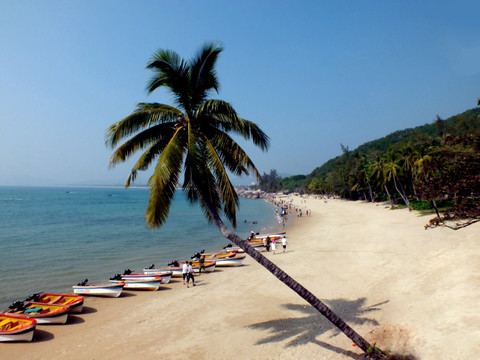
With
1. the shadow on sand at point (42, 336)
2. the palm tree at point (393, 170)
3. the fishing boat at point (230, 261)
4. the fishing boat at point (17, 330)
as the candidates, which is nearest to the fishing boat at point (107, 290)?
the shadow on sand at point (42, 336)

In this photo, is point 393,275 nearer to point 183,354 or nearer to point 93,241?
point 183,354

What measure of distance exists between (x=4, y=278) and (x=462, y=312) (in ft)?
89.3

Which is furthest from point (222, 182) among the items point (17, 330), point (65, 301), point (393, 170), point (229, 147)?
point (393, 170)

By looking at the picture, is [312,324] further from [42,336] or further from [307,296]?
[42,336]

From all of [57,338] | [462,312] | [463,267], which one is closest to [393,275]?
[463,267]

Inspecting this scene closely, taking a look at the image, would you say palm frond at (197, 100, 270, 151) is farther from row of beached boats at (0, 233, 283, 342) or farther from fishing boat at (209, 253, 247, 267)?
fishing boat at (209, 253, 247, 267)

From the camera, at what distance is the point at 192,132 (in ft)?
25.5

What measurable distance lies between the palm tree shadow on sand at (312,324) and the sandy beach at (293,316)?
0.04 m

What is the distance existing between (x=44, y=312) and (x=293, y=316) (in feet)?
37.1

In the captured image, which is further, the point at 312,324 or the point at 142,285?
the point at 142,285

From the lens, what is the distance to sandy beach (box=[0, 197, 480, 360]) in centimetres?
916

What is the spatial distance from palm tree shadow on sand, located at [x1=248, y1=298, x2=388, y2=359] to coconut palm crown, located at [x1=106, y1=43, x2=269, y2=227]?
4.93 meters

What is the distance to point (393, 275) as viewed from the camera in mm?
15641

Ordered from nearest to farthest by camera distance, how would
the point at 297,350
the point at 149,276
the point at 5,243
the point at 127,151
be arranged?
the point at 127,151
the point at 297,350
the point at 149,276
the point at 5,243
